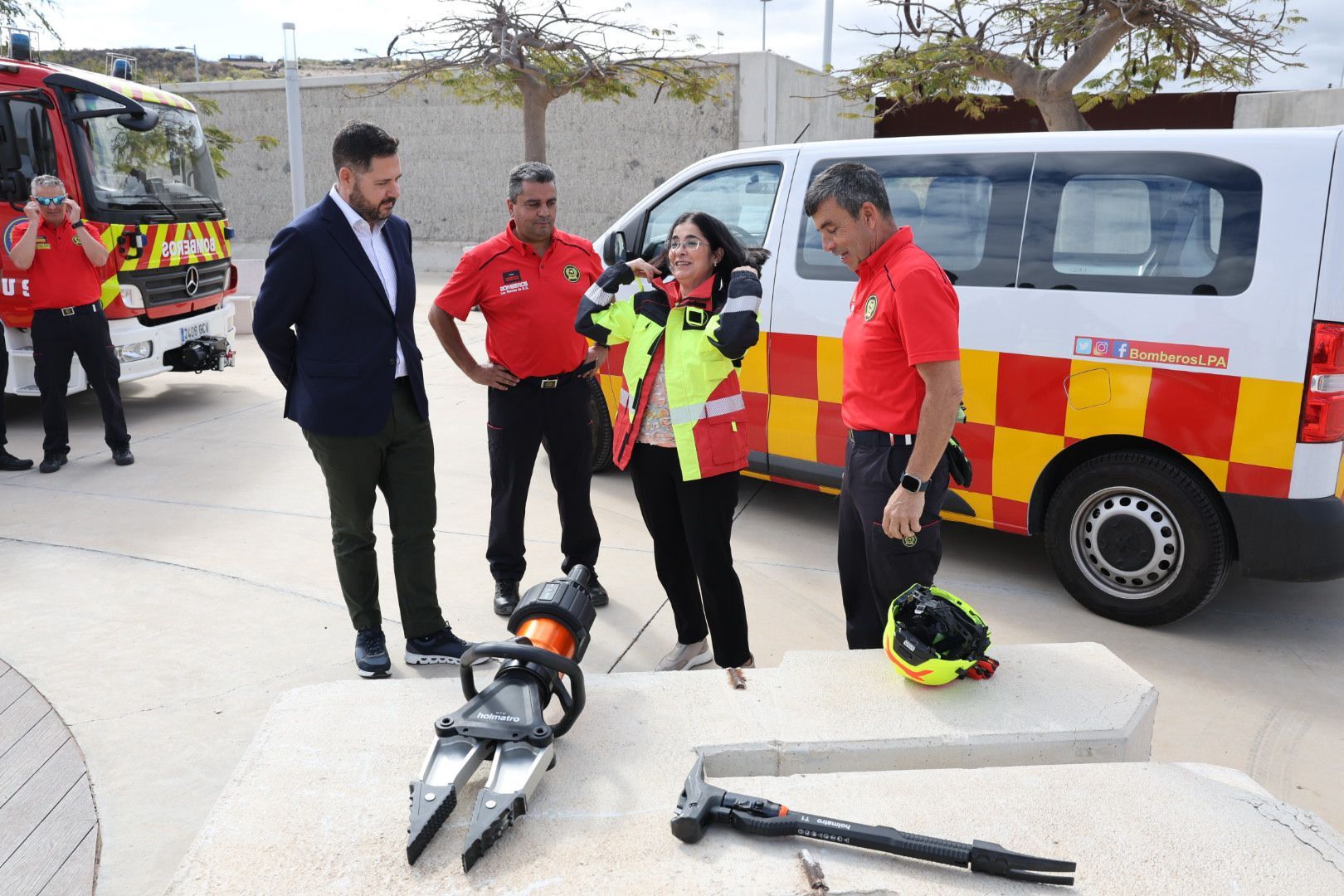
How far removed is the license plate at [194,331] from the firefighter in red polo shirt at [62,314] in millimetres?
1379

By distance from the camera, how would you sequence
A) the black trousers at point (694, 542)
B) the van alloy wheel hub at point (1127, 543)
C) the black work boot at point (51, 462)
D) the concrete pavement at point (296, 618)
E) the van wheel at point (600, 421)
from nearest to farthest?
the concrete pavement at point (296, 618)
the black trousers at point (694, 542)
the van alloy wheel hub at point (1127, 543)
the van wheel at point (600, 421)
the black work boot at point (51, 462)

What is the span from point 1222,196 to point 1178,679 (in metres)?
1.77

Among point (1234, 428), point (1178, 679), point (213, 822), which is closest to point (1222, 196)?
point (1234, 428)

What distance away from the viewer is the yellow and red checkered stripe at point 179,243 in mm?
7320

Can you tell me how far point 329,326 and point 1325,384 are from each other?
337 centimetres

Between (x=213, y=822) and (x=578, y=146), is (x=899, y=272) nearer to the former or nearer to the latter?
(x=213, y=822)

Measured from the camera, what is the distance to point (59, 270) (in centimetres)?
613

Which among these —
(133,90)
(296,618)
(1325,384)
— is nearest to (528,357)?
(296,618)

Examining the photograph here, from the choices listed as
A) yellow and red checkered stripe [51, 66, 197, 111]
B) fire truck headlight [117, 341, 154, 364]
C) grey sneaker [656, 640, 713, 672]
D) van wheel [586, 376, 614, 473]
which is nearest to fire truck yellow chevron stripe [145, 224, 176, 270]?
fire truck headlight [117, 341, 154, 364]

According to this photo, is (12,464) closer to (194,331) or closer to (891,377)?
(194,331)

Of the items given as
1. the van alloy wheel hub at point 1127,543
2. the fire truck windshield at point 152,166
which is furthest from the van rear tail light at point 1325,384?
the fire truck windshield at point 152,166

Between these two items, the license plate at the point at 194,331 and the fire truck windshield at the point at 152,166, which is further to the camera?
the license plate at the point at 194,331

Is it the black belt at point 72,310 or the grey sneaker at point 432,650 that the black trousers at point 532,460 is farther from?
the black belt at point 72,310

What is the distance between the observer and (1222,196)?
3697 mm
